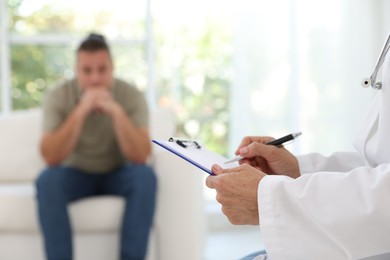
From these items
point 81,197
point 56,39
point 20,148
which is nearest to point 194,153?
point 81,197

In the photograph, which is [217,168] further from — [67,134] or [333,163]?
[67,134]

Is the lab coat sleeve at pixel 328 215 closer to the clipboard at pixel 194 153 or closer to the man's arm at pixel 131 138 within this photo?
the clipboard at pixel 194 153

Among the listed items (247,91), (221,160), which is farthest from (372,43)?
(221,160)

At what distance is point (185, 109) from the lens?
5.22m

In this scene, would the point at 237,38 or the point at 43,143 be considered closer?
the point at 43,143

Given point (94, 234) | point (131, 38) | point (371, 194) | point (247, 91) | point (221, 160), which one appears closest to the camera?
point (371, 194)

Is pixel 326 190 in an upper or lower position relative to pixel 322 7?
lower

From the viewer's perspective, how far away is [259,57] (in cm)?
411

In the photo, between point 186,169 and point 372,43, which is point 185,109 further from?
point 186,169

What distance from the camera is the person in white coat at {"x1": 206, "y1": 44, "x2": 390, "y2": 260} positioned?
2.93 feet

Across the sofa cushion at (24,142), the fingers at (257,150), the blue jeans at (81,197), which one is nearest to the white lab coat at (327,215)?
the fingers at (257,150)

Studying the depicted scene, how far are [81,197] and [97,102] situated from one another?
0.46 metres

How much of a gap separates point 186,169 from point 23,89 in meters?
2.07

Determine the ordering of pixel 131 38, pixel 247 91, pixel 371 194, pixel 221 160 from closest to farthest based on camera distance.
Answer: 1. pixel 371 194
2. pixel 221 160
3. pixel 247 91
4. pixel 131 38
